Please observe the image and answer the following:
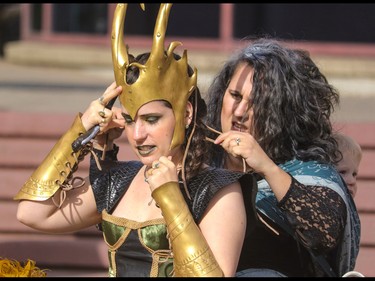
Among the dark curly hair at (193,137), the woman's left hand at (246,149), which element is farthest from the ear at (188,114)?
the woman's left hand at (246,149)

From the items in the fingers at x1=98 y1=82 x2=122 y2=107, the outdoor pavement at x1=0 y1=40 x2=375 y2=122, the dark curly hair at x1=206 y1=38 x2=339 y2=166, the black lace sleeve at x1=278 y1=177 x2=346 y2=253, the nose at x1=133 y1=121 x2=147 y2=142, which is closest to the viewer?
the nose at x1=133 y1=121 x2=147 y2=142

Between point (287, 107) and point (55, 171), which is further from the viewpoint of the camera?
point (287, 107)

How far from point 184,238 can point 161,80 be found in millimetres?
Answer: 513

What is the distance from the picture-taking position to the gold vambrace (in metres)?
3.74

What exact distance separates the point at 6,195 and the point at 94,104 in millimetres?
2948

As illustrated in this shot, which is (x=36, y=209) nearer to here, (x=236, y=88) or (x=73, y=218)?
(x=73, y=218)

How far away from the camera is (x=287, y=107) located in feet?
13.2

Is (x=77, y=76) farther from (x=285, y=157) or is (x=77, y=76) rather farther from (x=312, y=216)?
(x=312, y=216)

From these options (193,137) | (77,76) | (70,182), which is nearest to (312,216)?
(193,137)

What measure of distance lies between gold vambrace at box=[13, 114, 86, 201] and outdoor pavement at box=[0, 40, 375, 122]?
3337 millimetres

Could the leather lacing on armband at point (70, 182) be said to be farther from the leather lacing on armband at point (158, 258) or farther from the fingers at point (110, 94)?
the leather lacing on armband at point (158, 258)

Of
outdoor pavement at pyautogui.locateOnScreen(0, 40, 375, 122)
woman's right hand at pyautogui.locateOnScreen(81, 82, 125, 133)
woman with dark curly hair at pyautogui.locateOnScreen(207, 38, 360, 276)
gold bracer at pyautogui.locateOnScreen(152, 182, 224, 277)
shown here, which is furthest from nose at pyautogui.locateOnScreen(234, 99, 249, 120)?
outdoor pavement at pyautogui.locateOnScreen(0, 40, 375, 122)

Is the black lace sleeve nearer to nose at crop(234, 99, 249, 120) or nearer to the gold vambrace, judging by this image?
nose at crop(234, 99, 249, 120)

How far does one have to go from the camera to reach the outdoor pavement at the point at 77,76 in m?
7.65
